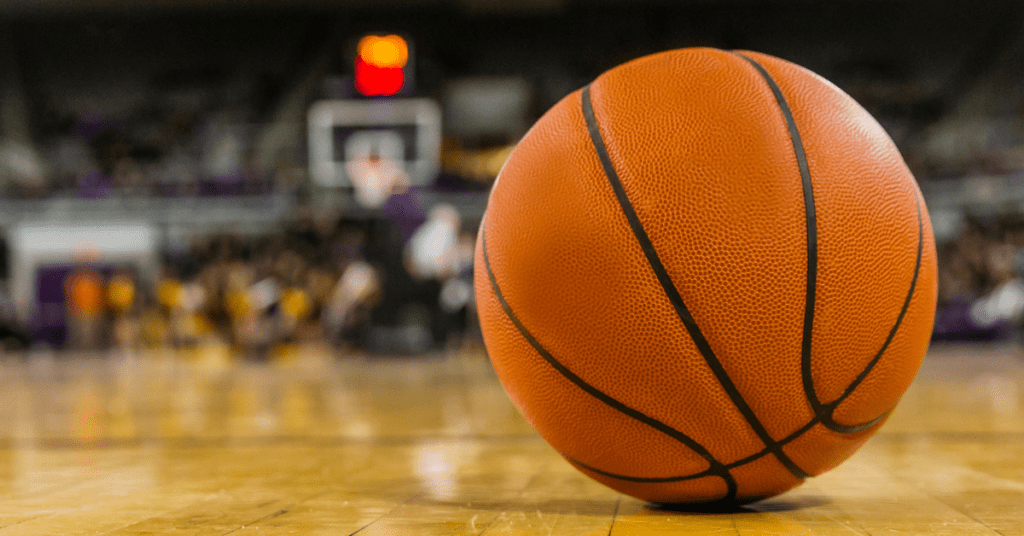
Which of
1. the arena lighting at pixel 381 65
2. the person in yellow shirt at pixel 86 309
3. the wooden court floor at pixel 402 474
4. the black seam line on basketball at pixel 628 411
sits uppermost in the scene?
the arena lighting at pixel 381 65

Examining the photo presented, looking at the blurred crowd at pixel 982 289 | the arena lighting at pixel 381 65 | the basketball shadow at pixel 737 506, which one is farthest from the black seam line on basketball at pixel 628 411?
the arena lighting at pixel 381 65

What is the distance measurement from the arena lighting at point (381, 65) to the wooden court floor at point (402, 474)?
7.65 metres

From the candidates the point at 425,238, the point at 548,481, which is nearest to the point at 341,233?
the point at 425,238

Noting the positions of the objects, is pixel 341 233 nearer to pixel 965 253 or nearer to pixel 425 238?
pixel 425 238

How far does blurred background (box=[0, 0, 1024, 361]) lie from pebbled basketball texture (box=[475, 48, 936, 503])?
6987 millimetres

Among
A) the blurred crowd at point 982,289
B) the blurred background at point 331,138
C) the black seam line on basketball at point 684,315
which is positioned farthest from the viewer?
the blurred background at point 331,138

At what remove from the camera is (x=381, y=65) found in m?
11.6

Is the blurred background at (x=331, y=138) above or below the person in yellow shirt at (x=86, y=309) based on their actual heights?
above

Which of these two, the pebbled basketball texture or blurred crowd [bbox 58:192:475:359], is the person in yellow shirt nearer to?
blurred crowd [bbox 58:192:475:359]

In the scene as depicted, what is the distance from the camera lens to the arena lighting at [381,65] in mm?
11547

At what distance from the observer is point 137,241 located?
580 inches

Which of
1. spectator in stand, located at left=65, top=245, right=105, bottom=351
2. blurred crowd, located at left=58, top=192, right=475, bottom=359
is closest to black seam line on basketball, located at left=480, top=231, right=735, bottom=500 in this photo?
blurred crowd, located at left=58, top=192, right=475, bottom=359

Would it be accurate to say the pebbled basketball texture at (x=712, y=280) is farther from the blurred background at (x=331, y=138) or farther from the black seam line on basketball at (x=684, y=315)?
the blurred background at (x=331, y=138)

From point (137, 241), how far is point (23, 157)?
10.0ft
